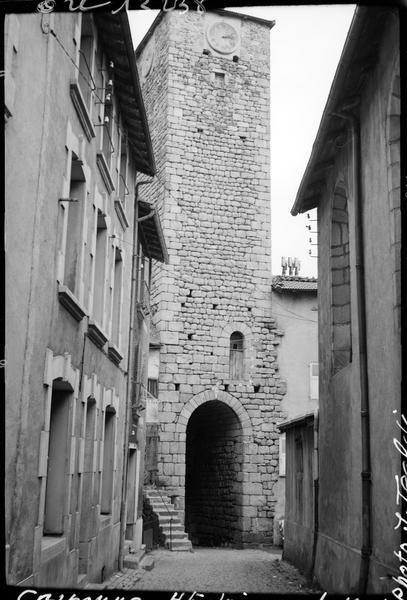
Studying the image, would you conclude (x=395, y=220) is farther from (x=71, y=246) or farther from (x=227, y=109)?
(x=227, y=109)

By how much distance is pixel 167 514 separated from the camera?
761 inches

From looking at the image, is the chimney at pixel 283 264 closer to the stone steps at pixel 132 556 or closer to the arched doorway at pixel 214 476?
the arched doorway at pixel 214 476

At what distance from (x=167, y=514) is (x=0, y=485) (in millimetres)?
14649

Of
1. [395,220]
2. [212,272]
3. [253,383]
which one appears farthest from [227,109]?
[395,220]

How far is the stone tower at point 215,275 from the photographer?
21.9 m

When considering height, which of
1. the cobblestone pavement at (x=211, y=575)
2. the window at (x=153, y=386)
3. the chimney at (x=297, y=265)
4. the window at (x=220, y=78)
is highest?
the window at (x=220, y=78)

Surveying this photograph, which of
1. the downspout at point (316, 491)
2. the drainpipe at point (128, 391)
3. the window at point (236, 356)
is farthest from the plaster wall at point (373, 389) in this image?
the window at point (236, 356)

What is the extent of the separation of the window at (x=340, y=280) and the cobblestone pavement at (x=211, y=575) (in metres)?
3.60

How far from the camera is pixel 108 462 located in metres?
12.4

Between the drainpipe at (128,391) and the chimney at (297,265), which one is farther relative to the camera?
Answer: the chimney at (297,265)

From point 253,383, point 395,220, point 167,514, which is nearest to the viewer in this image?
point 395,220

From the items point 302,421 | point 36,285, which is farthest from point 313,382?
point 36,285

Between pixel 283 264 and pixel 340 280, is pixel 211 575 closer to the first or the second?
pixel 340 280

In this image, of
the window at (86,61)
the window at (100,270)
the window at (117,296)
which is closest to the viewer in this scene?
the window at (86,61)
